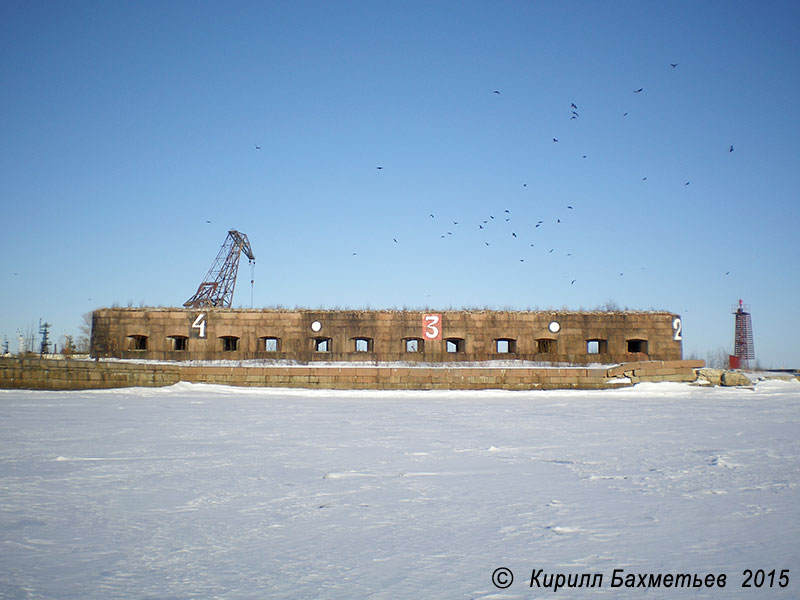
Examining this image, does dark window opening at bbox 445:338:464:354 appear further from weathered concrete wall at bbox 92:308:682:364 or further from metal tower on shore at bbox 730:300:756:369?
metal tower on shore at bbox 730:300:756:369

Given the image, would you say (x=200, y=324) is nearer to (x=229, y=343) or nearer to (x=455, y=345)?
(x=229, y=343)

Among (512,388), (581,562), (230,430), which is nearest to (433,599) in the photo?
(581,562)

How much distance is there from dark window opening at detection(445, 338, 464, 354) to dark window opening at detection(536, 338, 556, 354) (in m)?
2.52

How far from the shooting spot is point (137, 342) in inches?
783

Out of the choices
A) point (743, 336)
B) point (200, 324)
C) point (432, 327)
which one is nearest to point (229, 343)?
point (200, 324)

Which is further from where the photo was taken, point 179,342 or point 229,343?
point 229,343

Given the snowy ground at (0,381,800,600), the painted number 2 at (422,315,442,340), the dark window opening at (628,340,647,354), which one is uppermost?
the painted number 2 at (422,315,442,340)

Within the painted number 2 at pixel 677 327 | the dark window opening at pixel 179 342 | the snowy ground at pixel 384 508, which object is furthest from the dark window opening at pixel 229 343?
the painted number 2 at pixel 677 327

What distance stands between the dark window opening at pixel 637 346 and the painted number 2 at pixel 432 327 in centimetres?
647

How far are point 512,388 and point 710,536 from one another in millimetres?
13520

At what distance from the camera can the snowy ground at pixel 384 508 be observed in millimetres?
2691

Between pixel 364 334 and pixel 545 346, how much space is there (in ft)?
20.0

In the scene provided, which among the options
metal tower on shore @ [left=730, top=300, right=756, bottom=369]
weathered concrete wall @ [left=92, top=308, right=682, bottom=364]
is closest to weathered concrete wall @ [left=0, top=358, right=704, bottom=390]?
weathered concrete wall @ [left=92, top=308, right=682, bottom=364]

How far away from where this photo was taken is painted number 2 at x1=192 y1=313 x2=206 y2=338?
1955 cm
